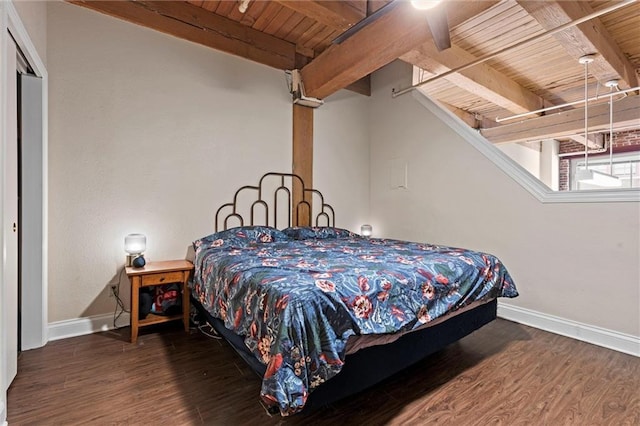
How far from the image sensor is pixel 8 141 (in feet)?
5.80

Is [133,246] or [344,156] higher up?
[344,156]

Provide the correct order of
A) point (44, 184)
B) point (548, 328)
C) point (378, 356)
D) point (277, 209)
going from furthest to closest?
1. point (277, 209)
2. point (548, 328)
3. point (44, 184)
4. point (378, 356)

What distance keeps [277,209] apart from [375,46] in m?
2.08

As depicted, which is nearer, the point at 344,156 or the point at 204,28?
the point at 204,28

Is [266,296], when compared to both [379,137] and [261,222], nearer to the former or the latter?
[261,222]

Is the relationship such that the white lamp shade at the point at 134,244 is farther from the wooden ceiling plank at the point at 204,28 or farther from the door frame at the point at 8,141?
the wooden ceiling plank at the point at 204,28

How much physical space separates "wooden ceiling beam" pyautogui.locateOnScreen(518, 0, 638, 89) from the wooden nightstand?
3434 millimetres

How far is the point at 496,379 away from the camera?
6.65ft

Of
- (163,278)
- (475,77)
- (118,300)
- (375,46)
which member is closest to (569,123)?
(475,77)

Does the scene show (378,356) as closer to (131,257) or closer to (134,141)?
(131,257)

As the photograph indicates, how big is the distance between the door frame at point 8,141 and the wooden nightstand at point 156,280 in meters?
0.64

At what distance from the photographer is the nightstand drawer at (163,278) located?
2.61 metres

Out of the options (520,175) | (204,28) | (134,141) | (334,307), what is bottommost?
(334,307)

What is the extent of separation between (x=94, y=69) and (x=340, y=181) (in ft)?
9.86
